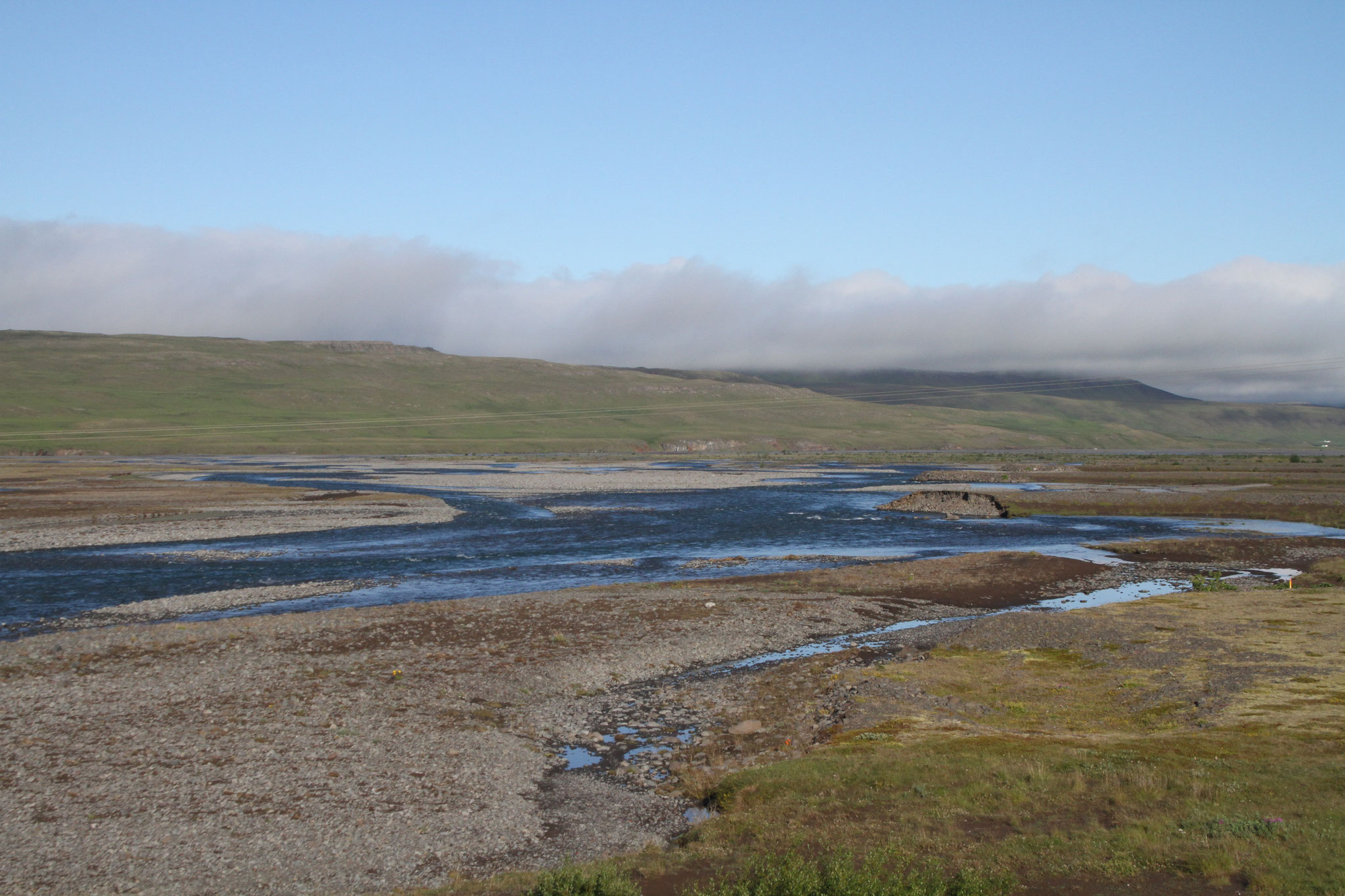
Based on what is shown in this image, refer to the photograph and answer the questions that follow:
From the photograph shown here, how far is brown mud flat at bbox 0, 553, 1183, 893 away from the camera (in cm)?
1634

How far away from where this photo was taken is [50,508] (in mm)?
79125

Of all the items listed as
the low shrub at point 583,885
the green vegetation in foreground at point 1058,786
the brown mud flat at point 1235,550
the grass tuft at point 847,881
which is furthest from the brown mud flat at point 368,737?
the brown mud flat at point 1235,550

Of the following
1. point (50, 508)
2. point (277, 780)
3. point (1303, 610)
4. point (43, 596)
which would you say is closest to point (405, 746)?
point (277, 780)

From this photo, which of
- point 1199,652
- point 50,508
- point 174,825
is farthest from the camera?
point 50,508

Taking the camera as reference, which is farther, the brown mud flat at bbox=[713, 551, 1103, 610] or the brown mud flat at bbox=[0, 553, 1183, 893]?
the brown mud flat at bbox=[713, 551, 1103, 610]

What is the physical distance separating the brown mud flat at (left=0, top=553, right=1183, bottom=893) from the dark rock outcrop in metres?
54.2

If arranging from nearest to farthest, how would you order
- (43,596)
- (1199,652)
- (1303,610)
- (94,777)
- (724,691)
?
(94,777) → (724,691) → (1199,652) → (1303,610) → (43,596)

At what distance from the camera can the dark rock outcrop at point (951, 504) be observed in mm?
88688

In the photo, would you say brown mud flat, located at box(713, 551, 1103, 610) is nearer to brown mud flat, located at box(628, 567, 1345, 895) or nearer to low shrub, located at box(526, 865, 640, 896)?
brown mud flat, located at box(628, 567, 1345, 895)

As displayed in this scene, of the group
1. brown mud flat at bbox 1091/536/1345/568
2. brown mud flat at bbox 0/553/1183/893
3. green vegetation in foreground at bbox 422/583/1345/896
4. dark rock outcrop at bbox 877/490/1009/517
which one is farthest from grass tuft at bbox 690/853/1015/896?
dark rock outcrop at bbox 877/490/1009/517

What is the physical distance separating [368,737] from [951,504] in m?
78.0

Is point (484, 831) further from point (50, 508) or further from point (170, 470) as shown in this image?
point (170, 470)

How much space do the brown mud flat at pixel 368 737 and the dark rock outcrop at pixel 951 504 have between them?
178ft

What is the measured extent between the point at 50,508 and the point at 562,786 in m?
79.2
